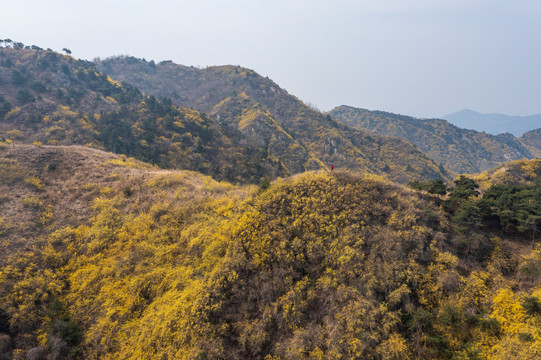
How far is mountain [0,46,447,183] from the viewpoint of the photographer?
49.0m

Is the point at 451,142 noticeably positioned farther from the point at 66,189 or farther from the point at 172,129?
the point at 66,189

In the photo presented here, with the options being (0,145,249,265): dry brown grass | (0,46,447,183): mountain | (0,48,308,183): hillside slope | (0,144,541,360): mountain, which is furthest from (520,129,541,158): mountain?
(0,145,249,265): dry brown grass

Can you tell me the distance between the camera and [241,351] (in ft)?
39.0

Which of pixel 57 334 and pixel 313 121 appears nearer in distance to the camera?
pixel 57 334

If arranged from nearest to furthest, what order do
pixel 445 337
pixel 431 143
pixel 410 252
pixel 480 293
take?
pixel 445 337 → pixel 480 293 → pixel 410 252 → pixel 431 143

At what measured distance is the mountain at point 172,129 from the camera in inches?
1929

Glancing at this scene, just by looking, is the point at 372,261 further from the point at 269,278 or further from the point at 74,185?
the point at 74,185

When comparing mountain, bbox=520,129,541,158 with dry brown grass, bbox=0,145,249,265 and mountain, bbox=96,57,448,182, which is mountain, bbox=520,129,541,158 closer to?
mountain, bbox=96,57,448,182

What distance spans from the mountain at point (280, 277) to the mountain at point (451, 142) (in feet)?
356

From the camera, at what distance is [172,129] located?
58625 mm

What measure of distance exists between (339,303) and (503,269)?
10.2 metres

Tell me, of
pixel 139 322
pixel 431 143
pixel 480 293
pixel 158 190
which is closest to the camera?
pixel 480 293

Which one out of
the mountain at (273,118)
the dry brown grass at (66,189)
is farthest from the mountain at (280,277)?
the mountain at (273,118)

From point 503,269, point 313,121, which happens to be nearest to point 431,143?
point 313,121
